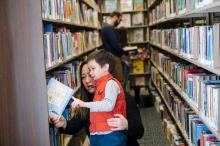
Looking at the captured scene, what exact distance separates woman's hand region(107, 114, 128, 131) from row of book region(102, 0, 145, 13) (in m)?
5.75

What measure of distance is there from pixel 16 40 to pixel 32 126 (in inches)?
22.0

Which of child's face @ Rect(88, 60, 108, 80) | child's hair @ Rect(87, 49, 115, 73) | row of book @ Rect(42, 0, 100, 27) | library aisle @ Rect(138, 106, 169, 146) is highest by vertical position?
row of book @ Rect(42, 0, 100, 27)

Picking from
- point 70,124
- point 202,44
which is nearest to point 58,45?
point 70,124

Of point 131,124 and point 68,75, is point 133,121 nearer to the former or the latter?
point 131,124

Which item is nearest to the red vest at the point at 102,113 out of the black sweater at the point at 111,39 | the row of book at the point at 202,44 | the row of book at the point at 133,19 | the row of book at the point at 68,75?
the row of book at the point at 68,75

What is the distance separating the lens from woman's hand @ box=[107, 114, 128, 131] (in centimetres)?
240

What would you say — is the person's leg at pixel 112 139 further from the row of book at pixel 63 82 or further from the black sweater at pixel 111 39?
the black sweater at pixel 111 39

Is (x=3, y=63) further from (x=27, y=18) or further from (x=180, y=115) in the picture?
(x=180, y=115)

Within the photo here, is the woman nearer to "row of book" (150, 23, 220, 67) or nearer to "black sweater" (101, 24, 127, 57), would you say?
"row of book" (150, 23, 220, 67)

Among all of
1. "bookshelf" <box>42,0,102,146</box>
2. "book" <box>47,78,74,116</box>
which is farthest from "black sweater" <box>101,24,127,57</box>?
"book" <box>47,78,74,116</box>

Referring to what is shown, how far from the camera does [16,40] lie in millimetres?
2135

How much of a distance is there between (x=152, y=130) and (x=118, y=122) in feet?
9.73

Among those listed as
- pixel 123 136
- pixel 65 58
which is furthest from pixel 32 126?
pixel 65 58

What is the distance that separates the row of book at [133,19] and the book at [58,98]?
19.2 ft
